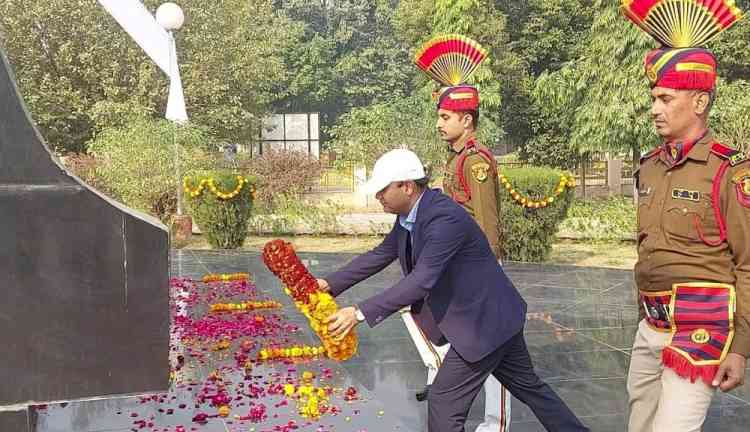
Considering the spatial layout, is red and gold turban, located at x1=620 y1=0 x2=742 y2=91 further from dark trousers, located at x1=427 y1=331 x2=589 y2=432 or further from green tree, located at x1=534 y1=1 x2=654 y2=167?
green tree, located at x1=534 y1=1 x2=654 y2=167

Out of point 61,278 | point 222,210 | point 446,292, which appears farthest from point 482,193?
point 222,210

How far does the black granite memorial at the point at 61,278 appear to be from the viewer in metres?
2.52

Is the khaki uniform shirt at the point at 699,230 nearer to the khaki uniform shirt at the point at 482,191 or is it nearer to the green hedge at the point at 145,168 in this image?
the khaki uniform shirt at the point at 482,191

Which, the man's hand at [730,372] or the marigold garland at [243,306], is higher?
the man's hand at [730,372]

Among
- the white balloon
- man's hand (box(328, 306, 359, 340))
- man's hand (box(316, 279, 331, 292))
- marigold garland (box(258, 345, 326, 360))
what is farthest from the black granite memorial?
the white balloon

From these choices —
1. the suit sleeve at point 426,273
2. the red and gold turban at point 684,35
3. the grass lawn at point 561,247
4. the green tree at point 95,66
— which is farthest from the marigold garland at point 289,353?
the green tree at point 95,66

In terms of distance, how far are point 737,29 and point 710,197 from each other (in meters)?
19.4

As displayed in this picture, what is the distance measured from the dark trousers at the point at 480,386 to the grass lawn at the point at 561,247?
786cm

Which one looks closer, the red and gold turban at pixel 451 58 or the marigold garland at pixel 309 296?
the marigold garland at pixel 309 296

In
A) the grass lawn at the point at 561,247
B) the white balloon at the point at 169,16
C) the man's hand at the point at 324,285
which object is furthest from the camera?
the white balloon at the point at 169,16

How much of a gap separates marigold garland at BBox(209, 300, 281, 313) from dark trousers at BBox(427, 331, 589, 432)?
15.6 feet

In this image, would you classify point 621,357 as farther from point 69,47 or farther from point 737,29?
point 69,47

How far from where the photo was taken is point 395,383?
5477 mm

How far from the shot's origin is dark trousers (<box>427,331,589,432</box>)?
134 inches
